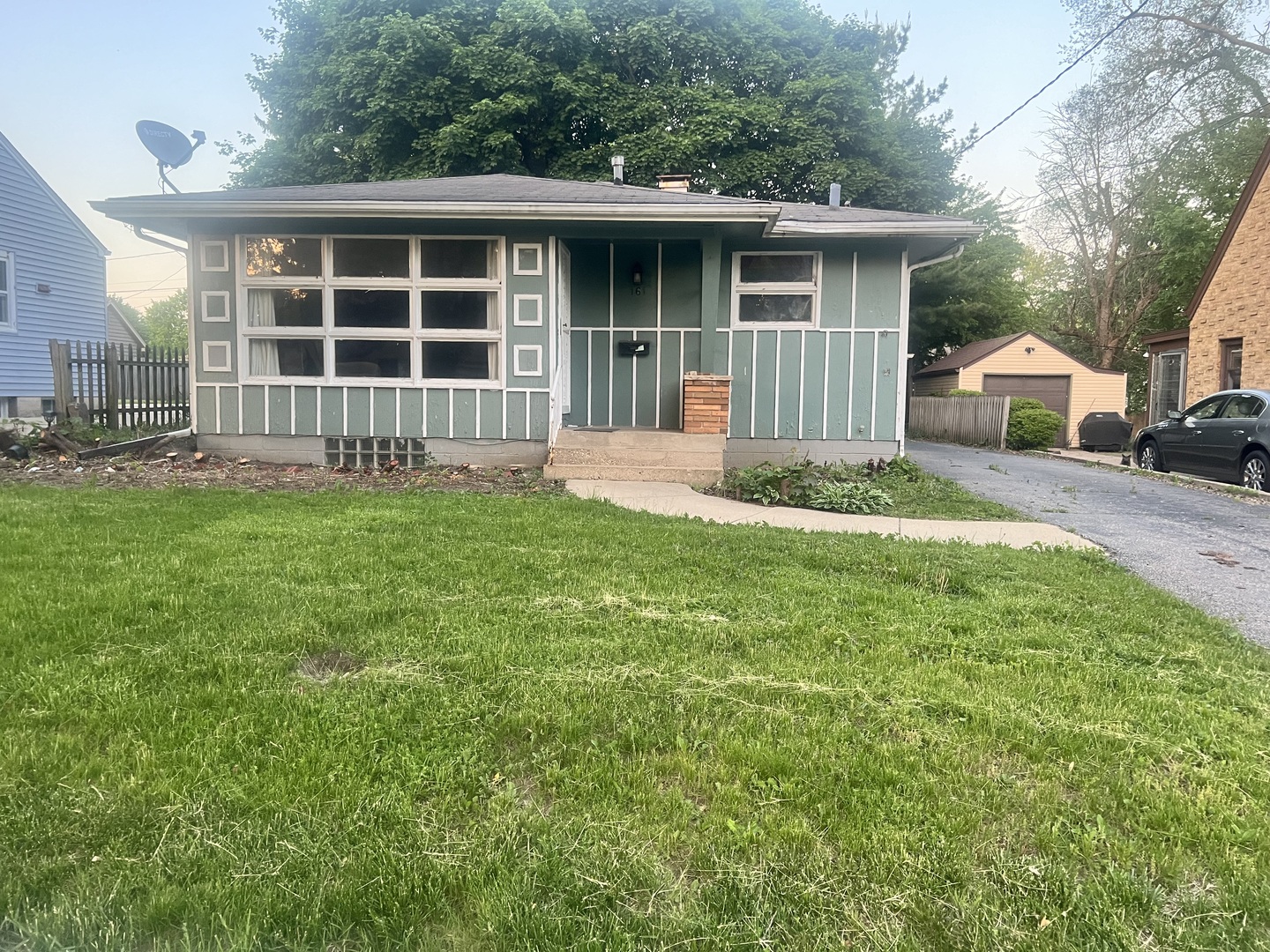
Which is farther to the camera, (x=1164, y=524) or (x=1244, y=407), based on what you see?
(x=1244, y=407)

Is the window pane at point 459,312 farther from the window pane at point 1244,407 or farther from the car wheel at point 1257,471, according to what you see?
the window pane at point 1244,407

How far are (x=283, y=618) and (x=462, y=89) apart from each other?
65.5ft

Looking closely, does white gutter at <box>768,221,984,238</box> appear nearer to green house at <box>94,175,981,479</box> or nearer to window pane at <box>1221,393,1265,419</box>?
green house at <box>94,175,981,479</box>

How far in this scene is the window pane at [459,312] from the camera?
29.0 ft

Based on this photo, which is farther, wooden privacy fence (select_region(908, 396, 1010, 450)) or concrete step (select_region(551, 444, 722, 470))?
wooden privacy fence (select_region(908, 396, 1010, 450))

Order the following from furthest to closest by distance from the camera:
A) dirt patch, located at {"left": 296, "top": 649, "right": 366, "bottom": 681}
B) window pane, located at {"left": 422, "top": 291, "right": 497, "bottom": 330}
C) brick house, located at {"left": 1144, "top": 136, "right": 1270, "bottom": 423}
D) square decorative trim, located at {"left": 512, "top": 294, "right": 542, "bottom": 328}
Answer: brick house, located at {"left": 1144, "top": 136, "right": 1270, "bottom": 423} → window pane, located at {"left": 422, "top": 291, "right": 497, "bottom": 330} → square decorative trim, located at {"left": 512, "top": 294, "right": 542, "bottom": 328} → dirt patch, located at {"left": 296, "top": 649, "right": 366, "bottom": 681}

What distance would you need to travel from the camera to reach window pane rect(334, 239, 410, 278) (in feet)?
28.8

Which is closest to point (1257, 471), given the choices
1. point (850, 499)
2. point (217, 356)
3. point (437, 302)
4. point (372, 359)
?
point (850, 499)

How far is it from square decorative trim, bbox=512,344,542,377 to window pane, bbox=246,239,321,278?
8.04 ft

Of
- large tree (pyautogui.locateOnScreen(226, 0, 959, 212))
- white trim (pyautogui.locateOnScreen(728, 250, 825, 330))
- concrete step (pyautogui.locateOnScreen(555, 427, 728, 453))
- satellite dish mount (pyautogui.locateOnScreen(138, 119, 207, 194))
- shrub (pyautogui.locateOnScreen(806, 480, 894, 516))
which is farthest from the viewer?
large tree (pyautogui.locateOnScreen(226, 0, 959, 212))

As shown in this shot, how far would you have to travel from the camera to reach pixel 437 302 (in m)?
8.83

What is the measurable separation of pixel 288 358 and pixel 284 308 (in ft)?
1.90

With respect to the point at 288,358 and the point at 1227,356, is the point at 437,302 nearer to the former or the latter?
the point at 288,358

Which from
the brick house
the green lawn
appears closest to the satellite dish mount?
the green lawn
